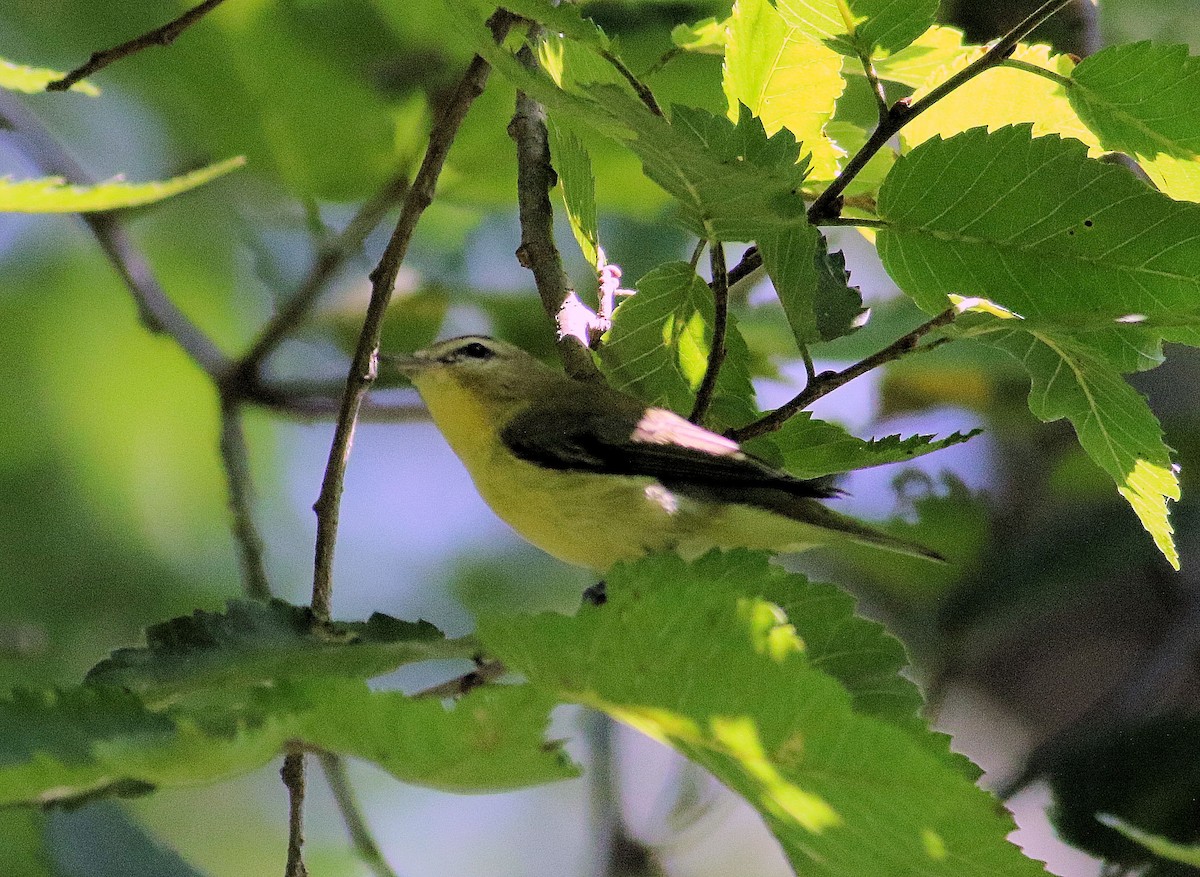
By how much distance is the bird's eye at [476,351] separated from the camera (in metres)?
3.10

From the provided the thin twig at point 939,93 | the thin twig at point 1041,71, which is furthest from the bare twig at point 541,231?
the thin twig at point 1041,71

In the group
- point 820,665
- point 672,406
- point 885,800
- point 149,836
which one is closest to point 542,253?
point 672,406

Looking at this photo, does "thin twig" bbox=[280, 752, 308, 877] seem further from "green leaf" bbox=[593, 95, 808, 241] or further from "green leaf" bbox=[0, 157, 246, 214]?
"green leaf" bbox=[593, 95, 808, 241]

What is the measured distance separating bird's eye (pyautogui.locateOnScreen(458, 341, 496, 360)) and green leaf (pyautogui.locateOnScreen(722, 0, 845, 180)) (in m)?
1.50

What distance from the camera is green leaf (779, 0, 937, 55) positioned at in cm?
145

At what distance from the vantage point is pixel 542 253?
239 centimetres

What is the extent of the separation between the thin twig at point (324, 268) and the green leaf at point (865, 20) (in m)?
1.78

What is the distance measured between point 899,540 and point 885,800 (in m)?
1.30

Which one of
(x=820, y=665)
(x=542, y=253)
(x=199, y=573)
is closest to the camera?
(x=820, y=665)

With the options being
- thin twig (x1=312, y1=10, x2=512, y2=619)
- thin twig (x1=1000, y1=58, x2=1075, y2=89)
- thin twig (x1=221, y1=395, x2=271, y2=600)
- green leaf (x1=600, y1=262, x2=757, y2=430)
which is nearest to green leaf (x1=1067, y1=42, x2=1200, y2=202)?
thin twig (x1=1000, y1=58, x2=1075, y2=89)

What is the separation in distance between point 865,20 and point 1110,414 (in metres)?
0.64

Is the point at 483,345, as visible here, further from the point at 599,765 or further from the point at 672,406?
the point at 599,765

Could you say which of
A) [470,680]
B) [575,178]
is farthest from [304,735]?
[575,178]

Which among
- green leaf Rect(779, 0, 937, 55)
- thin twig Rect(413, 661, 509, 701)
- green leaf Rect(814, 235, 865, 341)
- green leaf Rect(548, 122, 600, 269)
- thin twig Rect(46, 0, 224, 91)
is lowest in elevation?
thin twig Rect(413, 661, 509, 701)
